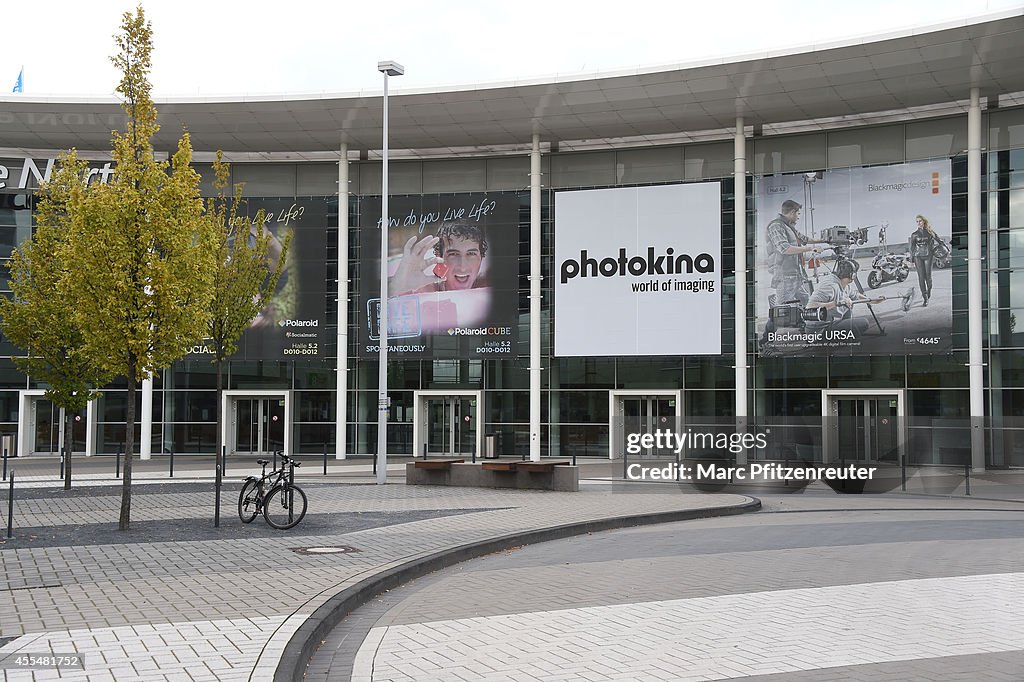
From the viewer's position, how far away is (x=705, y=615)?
364 inches

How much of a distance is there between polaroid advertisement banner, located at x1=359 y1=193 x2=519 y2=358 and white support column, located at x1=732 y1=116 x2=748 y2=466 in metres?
8.37

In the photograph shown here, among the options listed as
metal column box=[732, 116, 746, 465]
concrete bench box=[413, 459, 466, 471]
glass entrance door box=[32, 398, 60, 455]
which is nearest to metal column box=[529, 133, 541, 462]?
metal column box=[732, 116, 746, 465]

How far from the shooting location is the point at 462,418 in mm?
39719

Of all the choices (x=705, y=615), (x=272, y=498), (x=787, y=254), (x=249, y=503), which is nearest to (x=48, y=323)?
(x=249, y=503)

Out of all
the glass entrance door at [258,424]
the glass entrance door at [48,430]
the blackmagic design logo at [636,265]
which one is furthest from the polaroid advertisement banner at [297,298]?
the blackmagic design logo at [636,265]

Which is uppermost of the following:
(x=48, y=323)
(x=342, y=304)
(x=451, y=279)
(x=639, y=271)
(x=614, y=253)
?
(x=614, y=253)

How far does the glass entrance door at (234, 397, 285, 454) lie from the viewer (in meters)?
40.5

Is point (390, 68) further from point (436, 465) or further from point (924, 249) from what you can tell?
point (924, 249)

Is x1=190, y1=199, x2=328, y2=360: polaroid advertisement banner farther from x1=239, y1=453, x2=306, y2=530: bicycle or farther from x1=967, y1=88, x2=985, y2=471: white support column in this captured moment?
x1=967, y1=88, x2=985, y2=471: white support column

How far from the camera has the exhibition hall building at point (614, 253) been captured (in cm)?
3275

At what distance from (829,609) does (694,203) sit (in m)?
28.3

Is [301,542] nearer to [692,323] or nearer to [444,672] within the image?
[444,672]

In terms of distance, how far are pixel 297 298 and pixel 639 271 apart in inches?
539

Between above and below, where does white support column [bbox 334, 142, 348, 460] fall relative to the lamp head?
below
